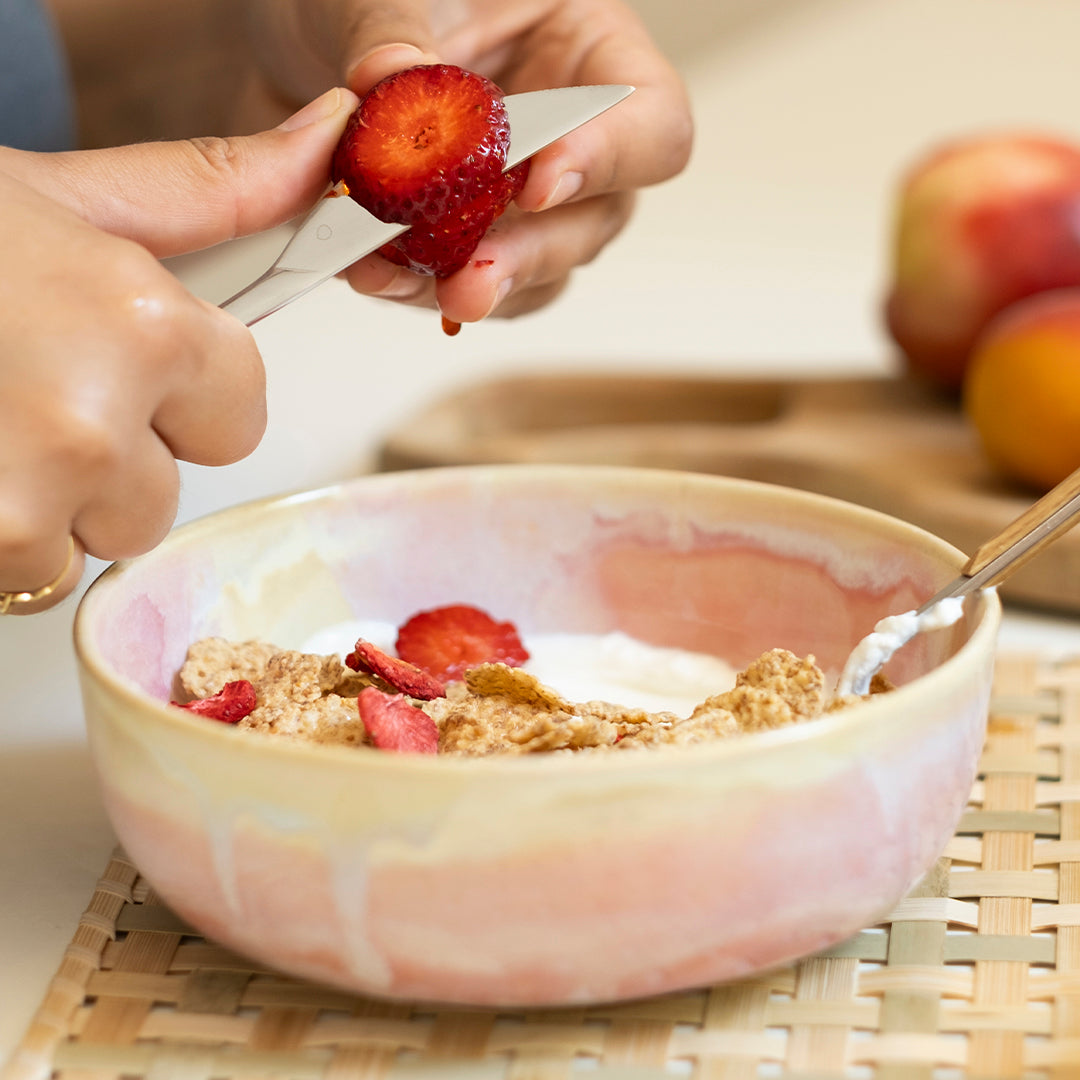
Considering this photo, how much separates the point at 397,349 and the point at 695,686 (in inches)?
33.8

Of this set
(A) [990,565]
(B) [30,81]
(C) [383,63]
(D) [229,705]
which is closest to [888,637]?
(A) [990,565]

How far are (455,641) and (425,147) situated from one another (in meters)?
0.24

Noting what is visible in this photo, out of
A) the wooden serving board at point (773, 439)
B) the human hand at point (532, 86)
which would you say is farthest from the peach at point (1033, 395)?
the human hand at point (532, 86)

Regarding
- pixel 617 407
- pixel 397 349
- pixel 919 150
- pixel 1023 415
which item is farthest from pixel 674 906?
pixel 919 150

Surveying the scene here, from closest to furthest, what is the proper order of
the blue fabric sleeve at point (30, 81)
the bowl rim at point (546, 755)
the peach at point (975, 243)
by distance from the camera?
the bowl rim at point (546, 755), the blue fabric sleeve at point (30, 81), the peach at point (975, 243)

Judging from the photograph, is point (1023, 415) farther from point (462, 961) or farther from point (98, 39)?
point (98, 39)

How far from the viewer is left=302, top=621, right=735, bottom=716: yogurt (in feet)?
2.27

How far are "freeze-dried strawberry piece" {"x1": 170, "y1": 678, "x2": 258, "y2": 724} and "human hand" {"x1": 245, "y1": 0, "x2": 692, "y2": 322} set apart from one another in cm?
24

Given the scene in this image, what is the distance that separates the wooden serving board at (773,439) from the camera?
94cm

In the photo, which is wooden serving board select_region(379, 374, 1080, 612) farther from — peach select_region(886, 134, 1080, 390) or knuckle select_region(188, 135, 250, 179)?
knuckle select_region(188, 135, 250, 179)

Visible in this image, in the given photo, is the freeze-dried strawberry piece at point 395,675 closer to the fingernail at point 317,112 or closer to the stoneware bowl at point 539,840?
the stoneware bowl at point 539,840

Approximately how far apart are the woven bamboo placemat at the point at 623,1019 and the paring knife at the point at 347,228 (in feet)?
0.85

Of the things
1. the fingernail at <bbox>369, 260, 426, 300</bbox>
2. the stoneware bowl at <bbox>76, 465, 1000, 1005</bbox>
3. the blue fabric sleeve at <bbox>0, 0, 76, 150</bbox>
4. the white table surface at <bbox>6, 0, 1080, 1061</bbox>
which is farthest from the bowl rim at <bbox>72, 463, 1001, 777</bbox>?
the blue fabric sleeve at <bbox>0, 0, 76, 150</bbox>

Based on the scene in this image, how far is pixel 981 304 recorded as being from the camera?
3.86 feet
